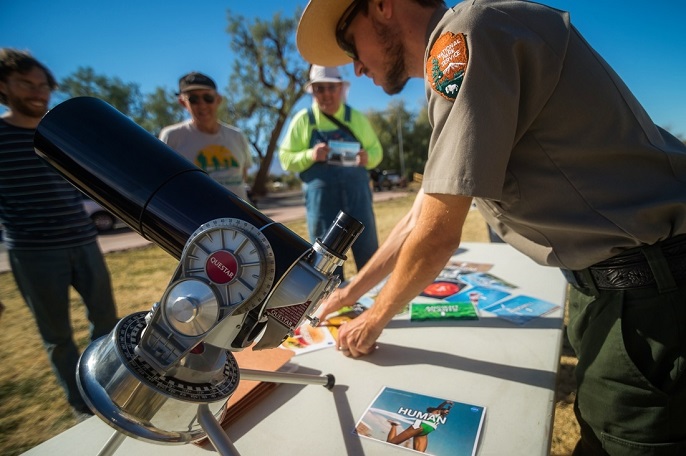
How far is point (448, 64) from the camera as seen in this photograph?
0.80m

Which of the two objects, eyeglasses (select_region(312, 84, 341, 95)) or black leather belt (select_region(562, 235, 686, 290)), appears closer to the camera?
black leather belt (select_region(562, 235, 686, 290))

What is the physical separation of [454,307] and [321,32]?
1177 mm

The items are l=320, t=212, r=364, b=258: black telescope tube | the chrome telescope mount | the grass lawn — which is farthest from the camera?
the grass lawn

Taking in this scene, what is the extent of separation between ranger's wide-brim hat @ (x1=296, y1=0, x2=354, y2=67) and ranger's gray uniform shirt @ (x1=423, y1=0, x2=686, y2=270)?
534 mm

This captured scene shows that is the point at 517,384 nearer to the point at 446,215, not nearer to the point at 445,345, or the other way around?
the point at 445,345

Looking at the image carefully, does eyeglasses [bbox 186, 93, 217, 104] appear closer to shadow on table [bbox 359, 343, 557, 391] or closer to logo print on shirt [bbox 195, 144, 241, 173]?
logo print on shirt [bbox 195, 144, 241, 173]

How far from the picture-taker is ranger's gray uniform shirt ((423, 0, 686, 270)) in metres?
0.77

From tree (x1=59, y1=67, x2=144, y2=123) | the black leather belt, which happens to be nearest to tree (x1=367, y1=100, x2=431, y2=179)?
tree (x1=59, y1=67, x2=144, y2=123)

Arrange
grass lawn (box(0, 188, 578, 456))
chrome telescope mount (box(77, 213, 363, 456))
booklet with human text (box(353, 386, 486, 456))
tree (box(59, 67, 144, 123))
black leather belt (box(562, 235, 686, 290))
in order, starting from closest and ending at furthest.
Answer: chrome telescope mount (box(77, 213, 363, 456))
booklet with human text (box(353, 386, 486, 456))
black leather belt (box(562, 235, 686, 290))
grass lawn (box(0, 188, 578, 456))
tree (box(59, 67, 144, 123))

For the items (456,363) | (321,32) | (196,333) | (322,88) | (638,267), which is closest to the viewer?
(196,333)

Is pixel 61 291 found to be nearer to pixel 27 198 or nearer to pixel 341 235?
pixel 27 198

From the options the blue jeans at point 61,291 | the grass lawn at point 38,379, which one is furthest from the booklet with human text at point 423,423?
the blue jeans at point 61,291

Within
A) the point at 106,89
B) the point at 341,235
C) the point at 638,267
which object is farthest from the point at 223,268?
the point at 106,89

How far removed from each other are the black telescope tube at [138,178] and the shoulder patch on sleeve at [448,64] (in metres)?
0.47
